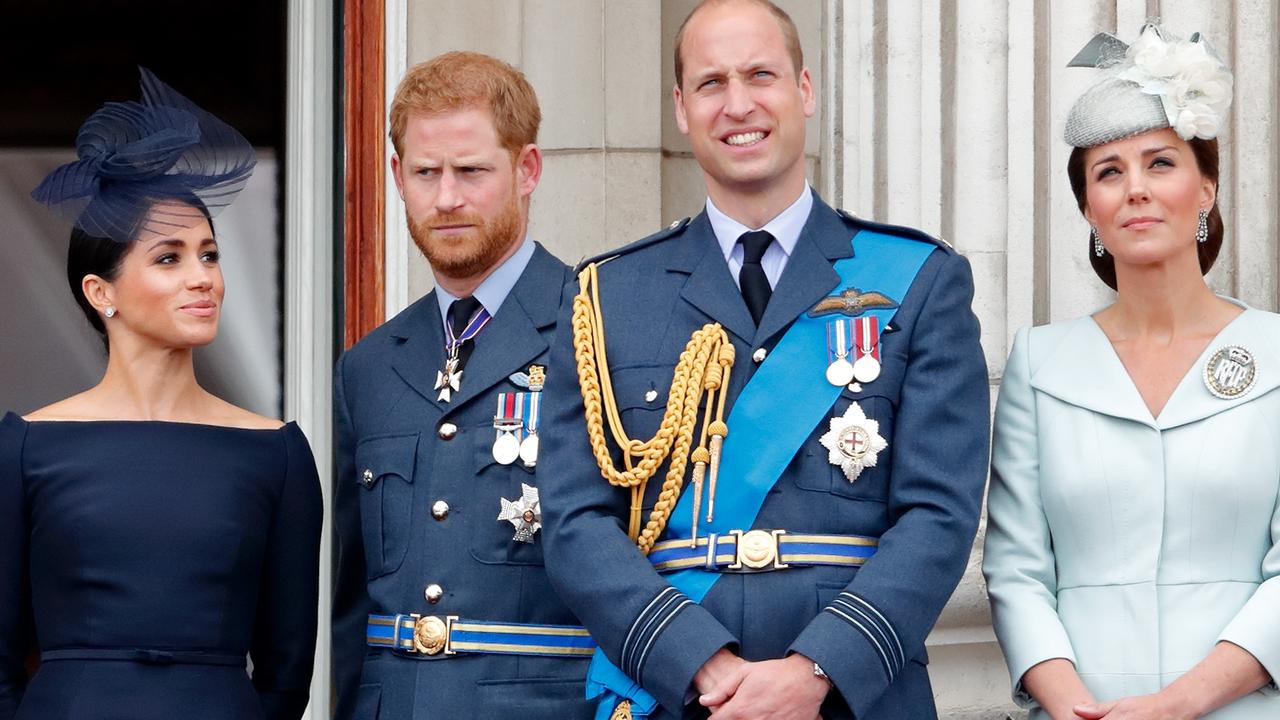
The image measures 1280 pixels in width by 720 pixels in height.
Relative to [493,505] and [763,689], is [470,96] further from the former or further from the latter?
[763,689]

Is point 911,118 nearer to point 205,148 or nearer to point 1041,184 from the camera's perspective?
point 1041,184

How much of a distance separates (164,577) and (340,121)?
2049mm

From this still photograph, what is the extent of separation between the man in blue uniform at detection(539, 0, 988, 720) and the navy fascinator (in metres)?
0.76

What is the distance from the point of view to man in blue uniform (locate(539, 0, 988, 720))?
282 cm

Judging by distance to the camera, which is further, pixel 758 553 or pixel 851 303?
pixel 851 303

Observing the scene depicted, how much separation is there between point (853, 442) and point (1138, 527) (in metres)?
0.52

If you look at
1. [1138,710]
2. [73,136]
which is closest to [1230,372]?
[1138,710]

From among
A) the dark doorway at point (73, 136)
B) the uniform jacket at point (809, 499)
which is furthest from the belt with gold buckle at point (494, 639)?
the dark doorway at point (73, 136)

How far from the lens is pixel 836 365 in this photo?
9.75ft

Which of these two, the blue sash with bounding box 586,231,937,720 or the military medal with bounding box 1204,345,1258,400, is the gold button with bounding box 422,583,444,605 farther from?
the military medal with bounding box 1204,345,1258,400

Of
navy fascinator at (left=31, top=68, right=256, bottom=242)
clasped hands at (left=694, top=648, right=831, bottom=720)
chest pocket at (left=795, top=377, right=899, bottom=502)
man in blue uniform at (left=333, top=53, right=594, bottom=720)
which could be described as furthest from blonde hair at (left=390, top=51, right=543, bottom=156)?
clasped hands at (left=694, top=648, right=831, bottom=720)

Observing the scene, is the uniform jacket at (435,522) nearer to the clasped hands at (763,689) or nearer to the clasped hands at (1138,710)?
the clasped hands at (763,689)

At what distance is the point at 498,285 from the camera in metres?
3.60

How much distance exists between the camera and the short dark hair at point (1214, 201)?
10.6 feet
